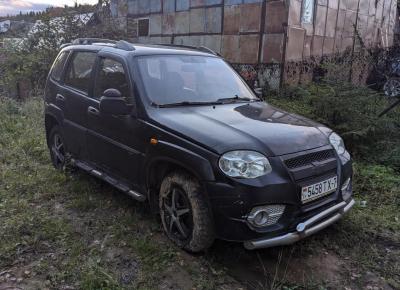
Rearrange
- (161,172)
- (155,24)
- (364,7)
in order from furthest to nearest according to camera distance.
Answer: (155,24) < (364,7) < (161,172)

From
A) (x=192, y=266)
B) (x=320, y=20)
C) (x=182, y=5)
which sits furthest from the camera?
(x=182, y=5)

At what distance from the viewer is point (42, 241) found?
3980mm

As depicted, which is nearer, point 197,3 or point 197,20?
point 197,3

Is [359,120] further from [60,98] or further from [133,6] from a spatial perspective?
[133,6]

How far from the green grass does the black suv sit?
0.95 feet

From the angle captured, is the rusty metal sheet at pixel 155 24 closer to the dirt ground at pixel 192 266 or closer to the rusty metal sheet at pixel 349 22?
the rusty metal sheet at pixel 349 22

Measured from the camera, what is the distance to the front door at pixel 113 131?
160 inches

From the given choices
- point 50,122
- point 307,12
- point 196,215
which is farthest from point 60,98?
point 307,12

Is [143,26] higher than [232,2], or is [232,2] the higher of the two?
[232,2]

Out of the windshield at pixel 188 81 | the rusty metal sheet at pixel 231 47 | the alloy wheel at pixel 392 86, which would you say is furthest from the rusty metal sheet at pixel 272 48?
the windshield at pixel 188 81

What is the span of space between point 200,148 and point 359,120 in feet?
13.3

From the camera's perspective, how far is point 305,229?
3314mm

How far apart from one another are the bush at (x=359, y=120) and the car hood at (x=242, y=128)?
8.22ft

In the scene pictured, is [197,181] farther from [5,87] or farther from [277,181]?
[5,87]
